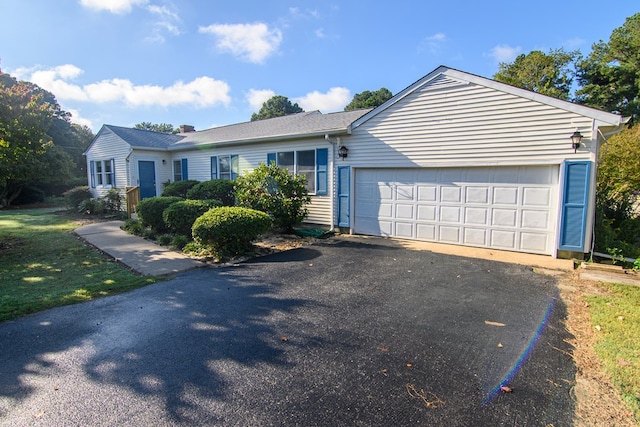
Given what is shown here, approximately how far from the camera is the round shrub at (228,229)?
283 inches

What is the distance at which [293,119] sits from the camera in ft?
46.3

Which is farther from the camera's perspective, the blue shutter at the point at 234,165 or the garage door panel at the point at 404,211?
the blue shutter at the point at 234,165

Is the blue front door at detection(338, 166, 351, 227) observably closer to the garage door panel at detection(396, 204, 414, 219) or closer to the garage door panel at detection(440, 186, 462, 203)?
the garage door panel at detection(396, 204, 414, 219)

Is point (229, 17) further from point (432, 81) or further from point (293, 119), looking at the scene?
point (432, 81)

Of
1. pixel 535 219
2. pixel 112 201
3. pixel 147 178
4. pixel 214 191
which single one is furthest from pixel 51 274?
pixel 147 178

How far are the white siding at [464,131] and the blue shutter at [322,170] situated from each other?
92 cm

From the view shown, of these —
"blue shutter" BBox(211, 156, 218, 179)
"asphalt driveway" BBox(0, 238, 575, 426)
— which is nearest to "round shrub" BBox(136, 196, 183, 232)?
"blue shutter" BBox(211, 156, 218, 179)

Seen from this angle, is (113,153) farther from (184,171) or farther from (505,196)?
Result: (505,196)

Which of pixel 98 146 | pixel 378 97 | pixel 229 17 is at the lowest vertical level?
pixel 98 146

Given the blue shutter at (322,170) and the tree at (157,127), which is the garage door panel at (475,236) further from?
the tree at (157,127)

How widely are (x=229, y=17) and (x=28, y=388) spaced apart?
34.6 feet

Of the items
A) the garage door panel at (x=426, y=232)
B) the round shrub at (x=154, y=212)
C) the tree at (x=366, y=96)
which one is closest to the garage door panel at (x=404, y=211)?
the garage door panel at (x=426, y=232)

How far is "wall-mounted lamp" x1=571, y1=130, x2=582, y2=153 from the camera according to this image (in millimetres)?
6614

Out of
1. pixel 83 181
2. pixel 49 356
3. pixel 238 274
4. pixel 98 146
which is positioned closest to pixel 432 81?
pixel 238 274
